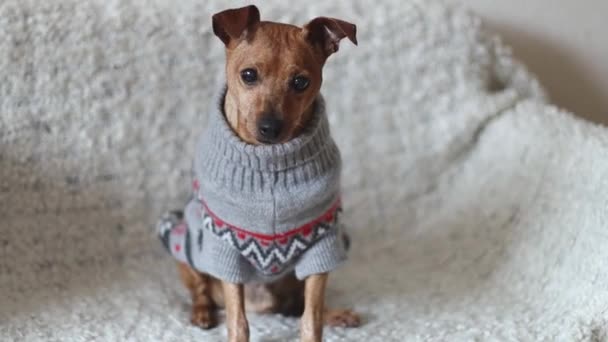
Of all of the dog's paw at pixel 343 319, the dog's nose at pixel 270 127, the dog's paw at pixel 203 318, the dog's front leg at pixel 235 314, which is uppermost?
the dog's nose at pixel 270 127

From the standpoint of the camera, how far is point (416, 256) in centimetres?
195

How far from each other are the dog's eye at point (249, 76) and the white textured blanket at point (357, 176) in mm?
505

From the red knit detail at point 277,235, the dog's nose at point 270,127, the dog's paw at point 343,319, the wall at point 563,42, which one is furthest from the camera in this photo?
the wall at point 563,42

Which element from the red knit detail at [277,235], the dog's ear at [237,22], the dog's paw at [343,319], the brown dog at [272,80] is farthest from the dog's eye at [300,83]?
the dog's paw at [343,319]

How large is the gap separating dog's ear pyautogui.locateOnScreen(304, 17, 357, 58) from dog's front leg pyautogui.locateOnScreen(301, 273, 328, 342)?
1.35 ft

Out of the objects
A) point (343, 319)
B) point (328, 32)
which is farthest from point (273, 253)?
point (328, 32)

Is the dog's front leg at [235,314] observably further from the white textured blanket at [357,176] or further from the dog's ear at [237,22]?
the dog's ear at [237,22]

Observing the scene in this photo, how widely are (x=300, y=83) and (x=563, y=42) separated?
1.03 metres

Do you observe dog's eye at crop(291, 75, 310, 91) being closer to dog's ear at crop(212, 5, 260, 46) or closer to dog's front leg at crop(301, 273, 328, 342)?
dog's ear at crop(212, 5, 260, 46)

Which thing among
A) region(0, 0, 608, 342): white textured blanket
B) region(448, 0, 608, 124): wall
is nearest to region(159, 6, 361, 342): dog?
region(0, 0, 608, 342): white textured blanket

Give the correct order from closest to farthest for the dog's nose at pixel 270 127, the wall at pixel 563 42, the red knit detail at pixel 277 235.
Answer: the dog's nose at pixel 270 127
the red knit detail at pixel 277 235
the wall at pixel 563 42

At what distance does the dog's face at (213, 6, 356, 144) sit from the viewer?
1407 millimetres

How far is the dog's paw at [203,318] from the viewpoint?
166 centimetres

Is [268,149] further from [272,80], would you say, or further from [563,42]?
[563,42]
